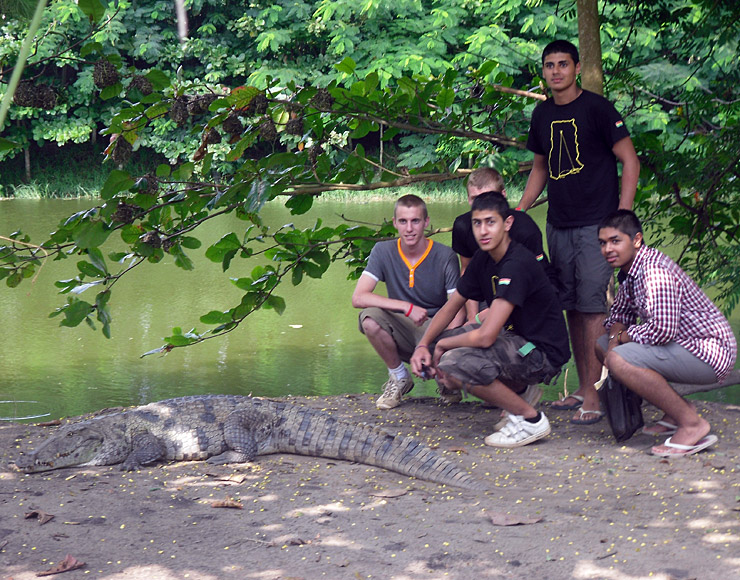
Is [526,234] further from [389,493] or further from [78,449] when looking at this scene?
[78,449]

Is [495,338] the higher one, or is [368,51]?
[368,51]

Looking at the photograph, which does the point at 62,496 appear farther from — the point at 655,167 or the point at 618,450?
the point at 655,167

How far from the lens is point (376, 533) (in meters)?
2.81

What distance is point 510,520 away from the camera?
2.88 m

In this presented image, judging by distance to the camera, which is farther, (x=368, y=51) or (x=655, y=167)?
(x=368, y=51)

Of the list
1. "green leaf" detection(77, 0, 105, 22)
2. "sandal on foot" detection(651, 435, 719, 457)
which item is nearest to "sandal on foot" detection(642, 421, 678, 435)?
"sandal on foot" detection(651, 435, 719, 457)

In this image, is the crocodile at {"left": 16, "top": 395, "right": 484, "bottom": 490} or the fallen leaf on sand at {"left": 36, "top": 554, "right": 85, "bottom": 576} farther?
the crocodile at {"left": 16, "top": 395, "right": 484, "bottom": 490}

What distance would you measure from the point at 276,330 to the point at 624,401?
461 cm

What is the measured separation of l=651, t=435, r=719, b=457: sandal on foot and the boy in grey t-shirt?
4.06 ft

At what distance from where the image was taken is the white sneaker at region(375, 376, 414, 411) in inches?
180

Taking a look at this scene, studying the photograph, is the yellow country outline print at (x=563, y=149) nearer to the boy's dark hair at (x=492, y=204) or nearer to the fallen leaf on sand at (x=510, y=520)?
the boy's dark hair at (x=492, y=204)

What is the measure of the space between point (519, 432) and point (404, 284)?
110 centimetres

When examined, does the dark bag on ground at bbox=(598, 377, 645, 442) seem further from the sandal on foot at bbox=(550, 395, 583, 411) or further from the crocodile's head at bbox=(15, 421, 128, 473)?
the crocodile's head at bbox=(15, 421, 128, 473)

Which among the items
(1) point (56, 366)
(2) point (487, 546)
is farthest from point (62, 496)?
(1) point (56, 366)
